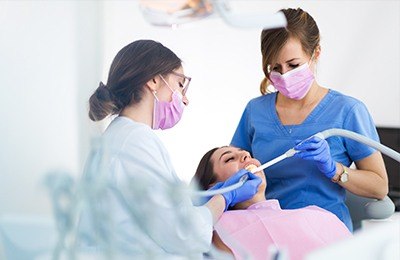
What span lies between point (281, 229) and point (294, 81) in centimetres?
39

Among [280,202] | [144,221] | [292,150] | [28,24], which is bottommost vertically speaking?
[280,202]

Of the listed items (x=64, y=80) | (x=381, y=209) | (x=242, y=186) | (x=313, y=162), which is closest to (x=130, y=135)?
(x=64, y=80)

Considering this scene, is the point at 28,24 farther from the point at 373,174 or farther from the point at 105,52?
the point at 373,174

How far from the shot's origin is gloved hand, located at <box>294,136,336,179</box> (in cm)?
195

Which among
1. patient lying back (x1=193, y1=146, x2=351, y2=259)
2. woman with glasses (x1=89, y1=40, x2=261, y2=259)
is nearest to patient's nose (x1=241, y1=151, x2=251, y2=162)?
patient lying back (x1=193, y1=146, x2=351, y2=259)

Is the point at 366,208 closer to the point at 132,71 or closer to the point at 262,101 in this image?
the point at 262,101

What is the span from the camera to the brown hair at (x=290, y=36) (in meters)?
1.99

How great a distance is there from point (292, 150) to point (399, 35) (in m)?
1.38

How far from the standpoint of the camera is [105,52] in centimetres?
139

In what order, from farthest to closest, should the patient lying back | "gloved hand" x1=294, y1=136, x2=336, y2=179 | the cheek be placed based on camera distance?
the cheek → "gloved hand" x1=294, y1=136, x2=336, y2=179 → the patient lying back

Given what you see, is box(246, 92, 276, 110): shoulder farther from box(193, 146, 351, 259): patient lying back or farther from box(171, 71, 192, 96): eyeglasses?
box(171, 71, 192, 96): eyeglasses

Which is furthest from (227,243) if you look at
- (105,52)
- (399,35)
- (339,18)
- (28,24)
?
(399,35)

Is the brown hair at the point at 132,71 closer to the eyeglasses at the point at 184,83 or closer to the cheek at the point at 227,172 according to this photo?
the eyeglasses at the point at 184,83

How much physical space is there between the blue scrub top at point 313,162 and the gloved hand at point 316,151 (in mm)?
118
